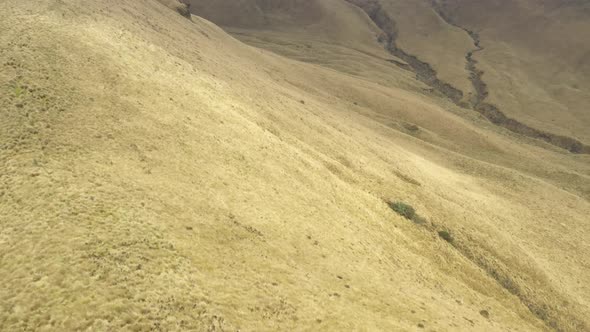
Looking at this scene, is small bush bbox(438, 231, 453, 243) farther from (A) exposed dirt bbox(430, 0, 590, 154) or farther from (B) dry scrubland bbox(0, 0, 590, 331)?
(A) exposed dirt bbox(430, 0, 590, 154)

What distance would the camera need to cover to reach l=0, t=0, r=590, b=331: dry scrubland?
14.8 meters

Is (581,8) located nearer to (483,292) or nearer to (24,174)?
(483,292)

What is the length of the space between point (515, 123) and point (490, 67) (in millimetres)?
30225

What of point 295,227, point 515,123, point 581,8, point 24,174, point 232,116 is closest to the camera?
point 24,174

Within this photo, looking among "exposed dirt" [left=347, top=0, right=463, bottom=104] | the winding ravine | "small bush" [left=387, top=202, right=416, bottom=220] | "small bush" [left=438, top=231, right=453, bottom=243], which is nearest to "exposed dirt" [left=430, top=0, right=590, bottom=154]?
the winding ravine

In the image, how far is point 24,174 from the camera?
17.8 meters

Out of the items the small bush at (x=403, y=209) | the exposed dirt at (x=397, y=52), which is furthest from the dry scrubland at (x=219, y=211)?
the exposed dirt at (x=397, y=52)

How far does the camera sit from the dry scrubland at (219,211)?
14812 millimetres

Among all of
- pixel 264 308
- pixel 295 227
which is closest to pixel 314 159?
pixel 295 227

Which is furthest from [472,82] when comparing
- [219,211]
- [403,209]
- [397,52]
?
[219,211]

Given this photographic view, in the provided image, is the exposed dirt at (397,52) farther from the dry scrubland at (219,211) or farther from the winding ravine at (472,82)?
the dry scrubland at (219,211)

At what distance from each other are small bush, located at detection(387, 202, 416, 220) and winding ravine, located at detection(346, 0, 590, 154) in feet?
171

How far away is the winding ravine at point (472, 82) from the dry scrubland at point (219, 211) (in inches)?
1121

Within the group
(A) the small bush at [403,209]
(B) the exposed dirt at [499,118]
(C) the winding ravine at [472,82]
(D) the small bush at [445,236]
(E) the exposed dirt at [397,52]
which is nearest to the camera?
(D) the small bush at [445,236]
